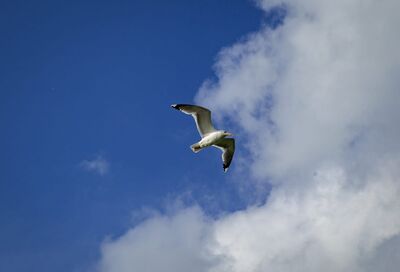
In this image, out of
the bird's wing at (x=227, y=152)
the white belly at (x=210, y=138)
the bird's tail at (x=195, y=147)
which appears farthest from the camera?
the bird's wing at (x=227, y=152)

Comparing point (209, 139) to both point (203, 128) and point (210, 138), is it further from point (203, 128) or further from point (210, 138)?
point (203, 128)

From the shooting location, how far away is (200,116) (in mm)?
35250

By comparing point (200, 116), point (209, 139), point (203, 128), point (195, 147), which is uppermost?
point (200, 116)

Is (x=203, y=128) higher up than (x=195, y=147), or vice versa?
(x=203, y=128)

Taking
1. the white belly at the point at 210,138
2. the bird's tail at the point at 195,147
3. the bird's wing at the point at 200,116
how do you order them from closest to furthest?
the bird's wing at the point at 200,116
the bird's tail at the point at 195,147
the white belly at the point at 210,138

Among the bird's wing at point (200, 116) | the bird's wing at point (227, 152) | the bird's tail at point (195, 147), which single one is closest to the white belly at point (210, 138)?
the bird's tail at point (195, 147)

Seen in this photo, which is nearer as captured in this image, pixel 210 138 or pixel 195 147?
pixel 195 147

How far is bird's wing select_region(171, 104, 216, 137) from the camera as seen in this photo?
34.8 metres

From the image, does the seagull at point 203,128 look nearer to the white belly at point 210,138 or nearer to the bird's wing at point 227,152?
the white belly at point 210,138

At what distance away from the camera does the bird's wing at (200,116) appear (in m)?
34.8

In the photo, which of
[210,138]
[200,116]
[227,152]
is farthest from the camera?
[227,152]

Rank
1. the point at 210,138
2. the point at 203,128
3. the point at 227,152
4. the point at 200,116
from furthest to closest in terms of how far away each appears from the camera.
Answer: the point at 227,152 < the point at 203,128 < the point at 210,138 < the point at 200,116

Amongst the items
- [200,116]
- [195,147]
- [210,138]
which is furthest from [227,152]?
Result: [200,116]

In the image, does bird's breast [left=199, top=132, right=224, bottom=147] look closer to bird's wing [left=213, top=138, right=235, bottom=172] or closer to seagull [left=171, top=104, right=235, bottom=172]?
seagull [left=171, top=104, right=235, bottom=172]
